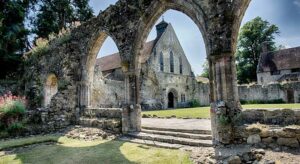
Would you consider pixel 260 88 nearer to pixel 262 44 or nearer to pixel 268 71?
pixel 268 71

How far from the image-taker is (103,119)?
9.09 metres

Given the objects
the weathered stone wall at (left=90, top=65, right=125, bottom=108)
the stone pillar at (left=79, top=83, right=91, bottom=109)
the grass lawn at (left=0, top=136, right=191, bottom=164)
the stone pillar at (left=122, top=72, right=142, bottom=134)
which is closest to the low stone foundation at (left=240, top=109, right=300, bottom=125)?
the grass lawn at (left=0, top=136, right=191, bottom=164)

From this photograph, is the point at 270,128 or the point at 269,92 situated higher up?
the point at 269,92

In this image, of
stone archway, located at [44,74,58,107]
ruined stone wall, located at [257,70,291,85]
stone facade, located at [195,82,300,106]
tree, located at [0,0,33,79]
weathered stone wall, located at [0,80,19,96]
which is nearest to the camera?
stone archway, located at [44,74,58,107]

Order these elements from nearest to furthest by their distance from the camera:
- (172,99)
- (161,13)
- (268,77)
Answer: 1. (161,13)
2. (172,99)
3. (268,77)

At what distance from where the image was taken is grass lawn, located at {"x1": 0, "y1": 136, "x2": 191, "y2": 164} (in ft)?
16.4

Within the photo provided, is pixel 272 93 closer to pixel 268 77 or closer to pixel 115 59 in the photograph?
pixel 268 77

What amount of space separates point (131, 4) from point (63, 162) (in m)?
5.88

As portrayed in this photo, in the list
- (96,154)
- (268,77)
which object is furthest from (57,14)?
(268,77)

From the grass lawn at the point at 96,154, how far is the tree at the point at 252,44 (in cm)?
3344

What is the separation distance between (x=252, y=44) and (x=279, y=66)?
7.75 meters

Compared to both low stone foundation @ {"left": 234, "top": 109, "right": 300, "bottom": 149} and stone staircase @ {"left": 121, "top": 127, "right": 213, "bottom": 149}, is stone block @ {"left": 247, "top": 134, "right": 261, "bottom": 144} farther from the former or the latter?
stone staircase @ {"left": 121, "top": 127, "right": 213, "bottom": 149}

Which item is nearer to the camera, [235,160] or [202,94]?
[235,160]

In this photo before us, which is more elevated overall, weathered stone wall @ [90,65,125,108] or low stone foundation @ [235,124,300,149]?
weathered stone wall @ [90,65,125,108]
